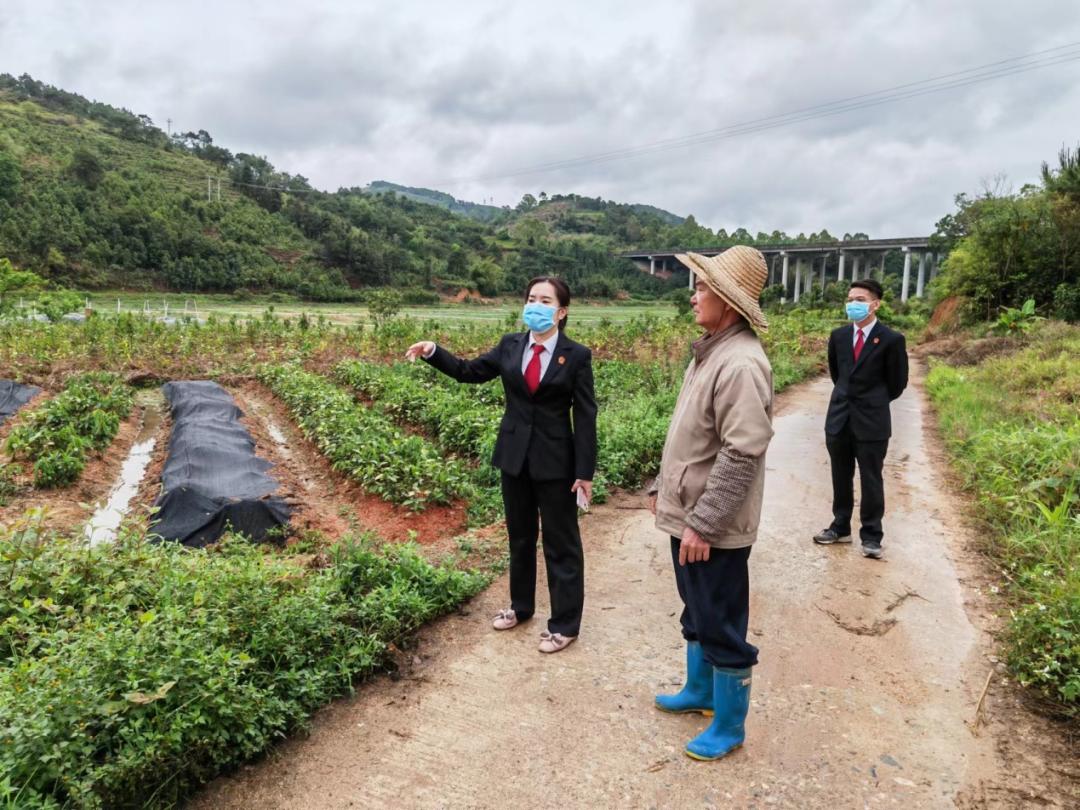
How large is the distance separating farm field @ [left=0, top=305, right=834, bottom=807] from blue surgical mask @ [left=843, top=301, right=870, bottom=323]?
2.40m

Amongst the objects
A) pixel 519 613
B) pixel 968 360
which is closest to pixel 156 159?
pixel 968 360

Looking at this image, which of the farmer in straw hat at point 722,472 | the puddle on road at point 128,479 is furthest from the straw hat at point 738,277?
the puddle on road at point 128,479

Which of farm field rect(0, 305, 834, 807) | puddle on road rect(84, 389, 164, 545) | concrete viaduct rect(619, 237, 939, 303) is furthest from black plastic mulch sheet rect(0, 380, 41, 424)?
concrete viaduct rect(619, 237, 939, 303)

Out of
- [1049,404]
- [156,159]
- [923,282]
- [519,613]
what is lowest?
[519,613]

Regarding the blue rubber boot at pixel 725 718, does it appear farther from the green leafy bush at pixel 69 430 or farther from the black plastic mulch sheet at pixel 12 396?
the black plastic mulch sheet at pixel 12 396

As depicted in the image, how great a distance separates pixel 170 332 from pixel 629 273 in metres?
66.2

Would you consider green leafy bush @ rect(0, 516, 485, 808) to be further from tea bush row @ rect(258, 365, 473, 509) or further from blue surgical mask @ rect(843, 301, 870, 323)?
blue surgical mask @ rect(843, 301, 870, 323)

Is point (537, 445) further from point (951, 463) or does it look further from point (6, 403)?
point (6, 403)

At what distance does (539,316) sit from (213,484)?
4371mm

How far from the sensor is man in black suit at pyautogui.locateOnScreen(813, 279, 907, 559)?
4422 mm

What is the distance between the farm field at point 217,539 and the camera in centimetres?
225

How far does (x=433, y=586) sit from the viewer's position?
3.70 m

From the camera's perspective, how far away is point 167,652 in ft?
8.11

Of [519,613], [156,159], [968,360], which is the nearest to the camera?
[519,613]
